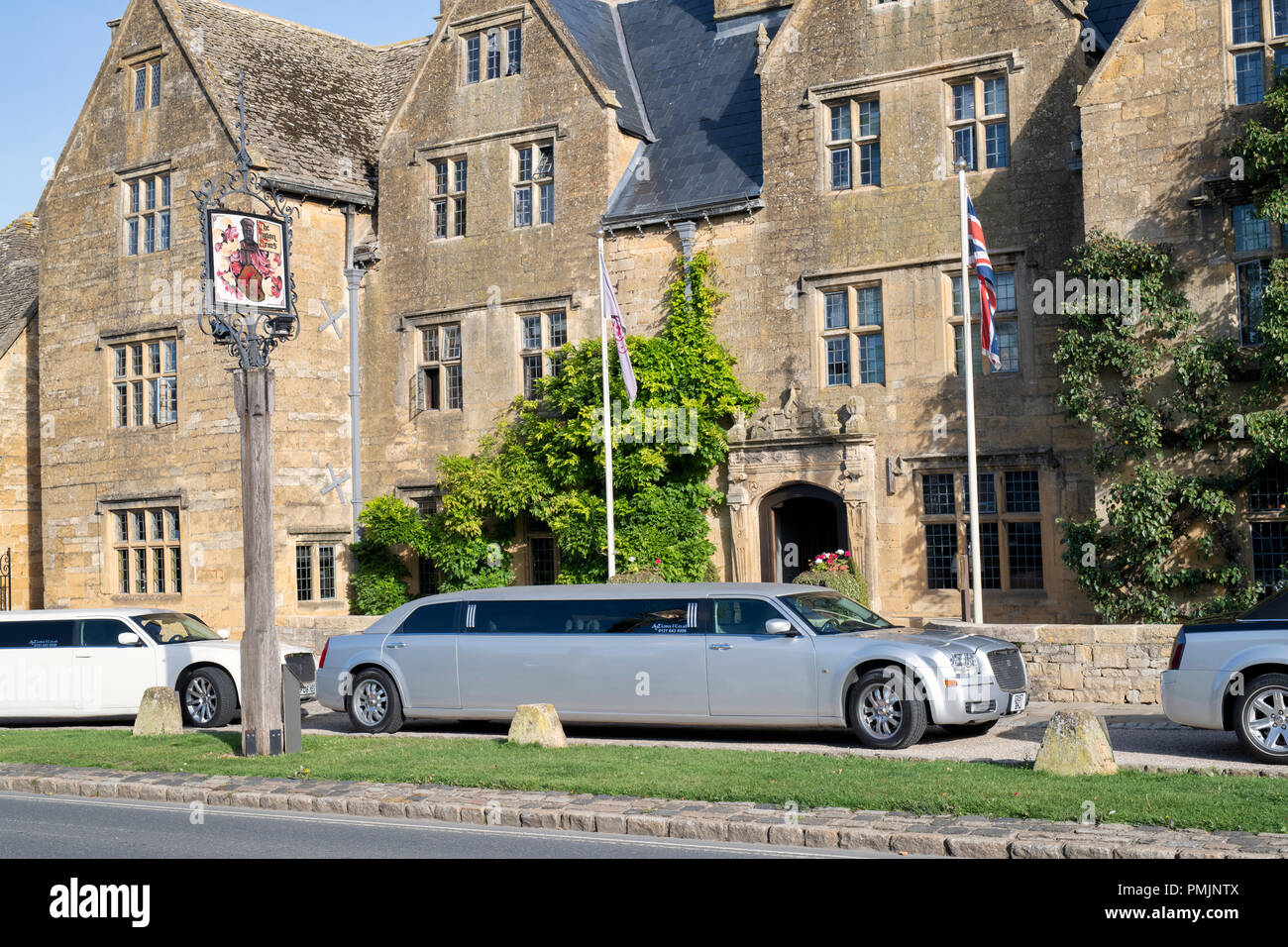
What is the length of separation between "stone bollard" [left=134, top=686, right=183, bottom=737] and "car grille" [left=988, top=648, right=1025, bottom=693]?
362 inches

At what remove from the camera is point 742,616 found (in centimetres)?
1445

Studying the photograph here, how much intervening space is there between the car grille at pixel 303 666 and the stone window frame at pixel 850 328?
31.5 ft

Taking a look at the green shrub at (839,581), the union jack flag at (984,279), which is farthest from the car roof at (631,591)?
the green shrub at (839,581)

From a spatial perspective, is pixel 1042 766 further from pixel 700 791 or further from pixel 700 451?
pixel 700 451

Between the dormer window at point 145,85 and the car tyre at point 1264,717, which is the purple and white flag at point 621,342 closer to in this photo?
the car tyre at point 1264,717

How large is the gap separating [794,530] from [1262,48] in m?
10.2

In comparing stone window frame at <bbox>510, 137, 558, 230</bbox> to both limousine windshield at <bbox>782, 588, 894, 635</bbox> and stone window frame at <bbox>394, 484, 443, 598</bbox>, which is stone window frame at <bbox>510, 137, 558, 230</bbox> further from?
limousine windshield at <bbox>782, 588, 894, 635</bbox>

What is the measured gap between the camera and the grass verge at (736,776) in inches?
374

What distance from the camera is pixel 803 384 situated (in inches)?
912

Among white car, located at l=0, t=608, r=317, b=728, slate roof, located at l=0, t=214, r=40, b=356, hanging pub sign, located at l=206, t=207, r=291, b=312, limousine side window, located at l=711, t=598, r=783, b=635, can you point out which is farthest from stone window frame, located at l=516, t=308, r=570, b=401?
slate roof, located at l=0, t=214, r=40, b=356

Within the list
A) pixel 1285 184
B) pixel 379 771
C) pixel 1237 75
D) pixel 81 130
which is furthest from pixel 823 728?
pixel 81 130

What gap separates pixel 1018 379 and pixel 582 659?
9.63m

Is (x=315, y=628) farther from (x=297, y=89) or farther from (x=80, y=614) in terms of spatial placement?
(x=297, y=89)

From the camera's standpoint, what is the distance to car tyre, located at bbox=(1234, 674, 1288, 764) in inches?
462
